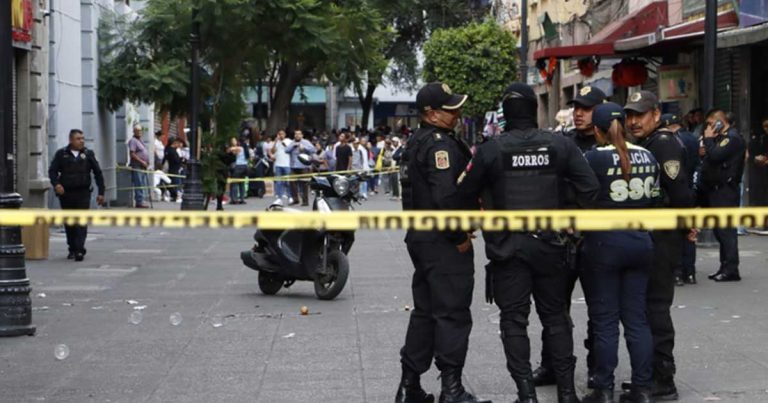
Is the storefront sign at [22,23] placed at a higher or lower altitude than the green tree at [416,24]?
lower

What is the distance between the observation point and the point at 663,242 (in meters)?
7.96

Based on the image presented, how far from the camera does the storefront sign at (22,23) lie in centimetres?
1989

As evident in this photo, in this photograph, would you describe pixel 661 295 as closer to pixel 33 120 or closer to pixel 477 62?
pixel 33 120

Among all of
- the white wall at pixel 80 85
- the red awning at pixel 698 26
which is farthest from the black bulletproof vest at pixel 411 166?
the white wall at pixel 80 85

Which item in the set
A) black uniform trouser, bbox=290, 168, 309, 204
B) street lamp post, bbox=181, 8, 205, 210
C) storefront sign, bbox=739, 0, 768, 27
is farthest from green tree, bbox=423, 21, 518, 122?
storefront sign, bbox=739, 0, 768, 27

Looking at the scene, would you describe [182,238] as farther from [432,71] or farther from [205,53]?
[432,71]

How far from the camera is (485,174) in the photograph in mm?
7367

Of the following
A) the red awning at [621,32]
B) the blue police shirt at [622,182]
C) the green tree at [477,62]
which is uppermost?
the green tree at [477,62]

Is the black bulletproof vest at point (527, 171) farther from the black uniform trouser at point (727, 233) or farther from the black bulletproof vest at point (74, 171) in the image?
the black bulletproof vest at point (74, 171)

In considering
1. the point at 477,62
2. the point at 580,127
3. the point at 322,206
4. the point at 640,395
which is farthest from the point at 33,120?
the point at 477,62

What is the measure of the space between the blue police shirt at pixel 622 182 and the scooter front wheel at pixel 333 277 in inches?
207

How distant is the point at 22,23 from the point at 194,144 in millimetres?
5401

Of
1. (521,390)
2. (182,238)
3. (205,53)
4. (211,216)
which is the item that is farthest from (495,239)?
(205,53)

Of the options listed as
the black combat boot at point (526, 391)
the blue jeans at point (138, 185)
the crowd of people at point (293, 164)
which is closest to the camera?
the black combat boot at point (526, 391)
